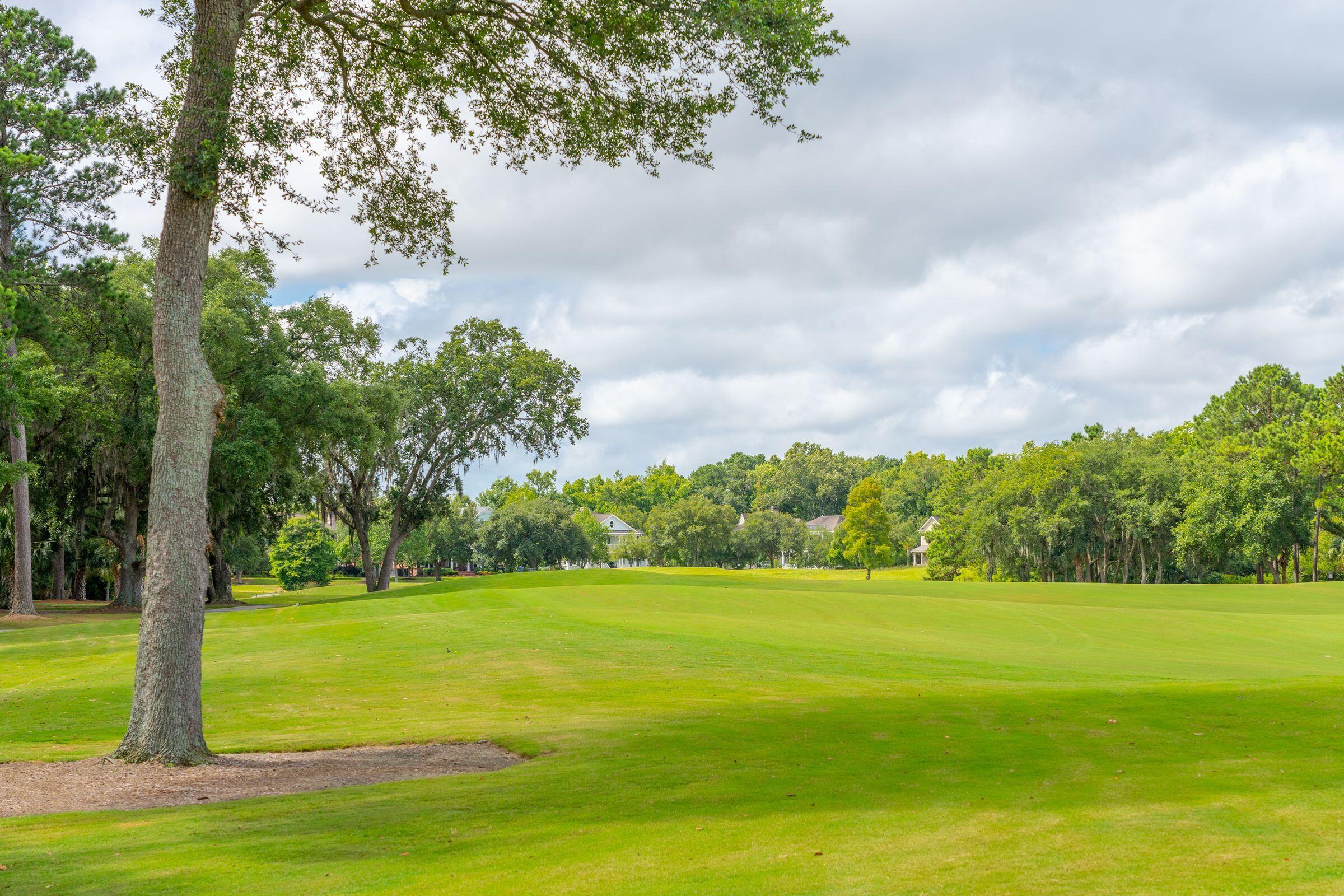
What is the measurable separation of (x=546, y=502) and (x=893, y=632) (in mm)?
69174

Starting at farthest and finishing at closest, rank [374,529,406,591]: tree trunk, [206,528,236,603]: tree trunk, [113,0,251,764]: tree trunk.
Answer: [374,529,406,591]: tree trunk < [206,528,236,603]: tree trunk < [113,0,251,764]: tree trunk

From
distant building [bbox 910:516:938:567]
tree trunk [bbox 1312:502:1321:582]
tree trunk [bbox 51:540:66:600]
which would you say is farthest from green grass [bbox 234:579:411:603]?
distant building [bbox 910:516:938:567]

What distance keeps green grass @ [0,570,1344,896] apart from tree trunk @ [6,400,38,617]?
9760 mm

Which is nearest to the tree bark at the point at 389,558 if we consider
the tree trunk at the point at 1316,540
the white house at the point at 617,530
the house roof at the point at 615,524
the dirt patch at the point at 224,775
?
the dirt patch at the point at 224,775

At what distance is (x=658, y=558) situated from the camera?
107m

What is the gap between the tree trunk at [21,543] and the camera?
32.7 metres

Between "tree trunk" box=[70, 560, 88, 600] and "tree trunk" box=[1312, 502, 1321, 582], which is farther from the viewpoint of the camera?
"tree trunk" box=[1312, 502, 1321, 582]

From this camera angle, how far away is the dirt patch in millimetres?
9195

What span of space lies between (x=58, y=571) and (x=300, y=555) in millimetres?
25255

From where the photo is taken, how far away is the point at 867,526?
70.3m

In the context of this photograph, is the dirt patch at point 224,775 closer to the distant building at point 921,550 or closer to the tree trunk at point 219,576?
the tree trunk at point 219,576

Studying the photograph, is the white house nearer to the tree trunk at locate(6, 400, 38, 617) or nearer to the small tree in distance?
the small tree in distance

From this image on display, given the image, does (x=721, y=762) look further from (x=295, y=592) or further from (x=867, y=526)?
(x=295, y=592)

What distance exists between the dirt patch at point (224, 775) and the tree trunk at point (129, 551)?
103ft
